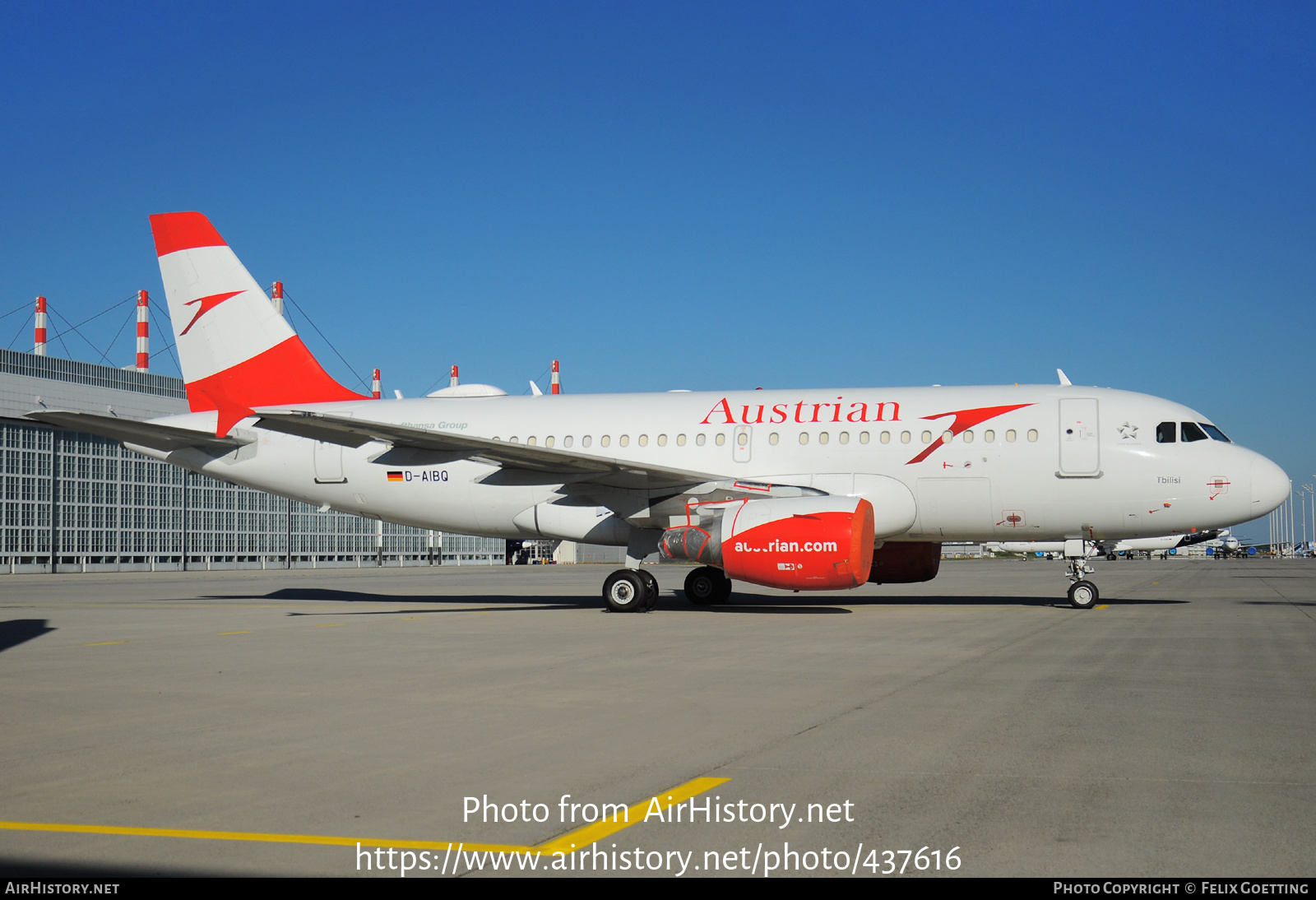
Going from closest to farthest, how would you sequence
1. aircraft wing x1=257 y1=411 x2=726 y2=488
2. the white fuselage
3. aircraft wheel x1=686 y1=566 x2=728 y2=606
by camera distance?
1. aircraft wing x1=257 y1=411 x2=726 y2=488
2. the white fuselage
3. aircraft wheel x1=686 y1=566 x2=728 y2=606

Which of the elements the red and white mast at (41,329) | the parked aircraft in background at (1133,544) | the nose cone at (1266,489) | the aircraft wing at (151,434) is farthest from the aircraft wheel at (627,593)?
the red and white mast at (41,329)

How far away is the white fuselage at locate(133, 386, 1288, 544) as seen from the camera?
17219 mm

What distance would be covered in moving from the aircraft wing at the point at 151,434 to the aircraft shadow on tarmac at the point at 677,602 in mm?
4173

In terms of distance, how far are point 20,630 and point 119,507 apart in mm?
53900

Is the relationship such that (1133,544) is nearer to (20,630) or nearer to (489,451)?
(489,451)

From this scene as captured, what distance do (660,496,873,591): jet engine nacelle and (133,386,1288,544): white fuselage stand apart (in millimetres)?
1703

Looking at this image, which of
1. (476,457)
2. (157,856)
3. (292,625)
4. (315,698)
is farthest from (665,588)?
(157,856)

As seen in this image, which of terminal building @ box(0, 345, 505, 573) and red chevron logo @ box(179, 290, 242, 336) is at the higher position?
red chevron logo @ box(179, 290, 242, 336)

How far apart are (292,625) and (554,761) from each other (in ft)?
36.0

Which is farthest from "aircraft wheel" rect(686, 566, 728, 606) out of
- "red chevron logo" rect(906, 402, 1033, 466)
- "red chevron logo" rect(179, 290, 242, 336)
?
"red chevron logo" rect(179, 290, 242, 336)

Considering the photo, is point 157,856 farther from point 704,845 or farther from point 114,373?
point 114,373

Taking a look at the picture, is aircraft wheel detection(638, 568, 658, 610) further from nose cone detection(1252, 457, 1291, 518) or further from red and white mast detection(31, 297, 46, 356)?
red and white mast detection(31, 297, 46, 356)

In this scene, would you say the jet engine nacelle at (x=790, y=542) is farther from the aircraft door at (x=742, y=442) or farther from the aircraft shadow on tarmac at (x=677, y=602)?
the aircraft door at (x=742, y=442)

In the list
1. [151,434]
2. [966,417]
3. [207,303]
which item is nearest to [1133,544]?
[966,417]
